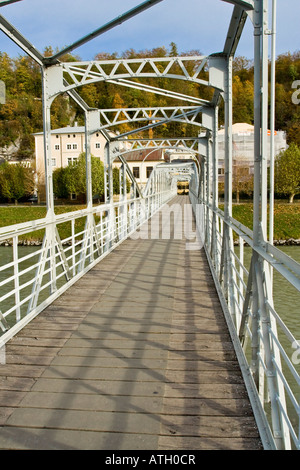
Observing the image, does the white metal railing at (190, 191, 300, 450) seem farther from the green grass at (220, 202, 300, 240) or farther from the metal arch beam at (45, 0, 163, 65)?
the green grass at (220, 202, 300, 240)

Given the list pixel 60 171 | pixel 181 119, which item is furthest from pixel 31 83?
pixel 181 119

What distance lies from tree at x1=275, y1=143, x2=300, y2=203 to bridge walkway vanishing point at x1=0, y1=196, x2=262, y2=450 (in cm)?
3271

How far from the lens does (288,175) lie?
117 feet

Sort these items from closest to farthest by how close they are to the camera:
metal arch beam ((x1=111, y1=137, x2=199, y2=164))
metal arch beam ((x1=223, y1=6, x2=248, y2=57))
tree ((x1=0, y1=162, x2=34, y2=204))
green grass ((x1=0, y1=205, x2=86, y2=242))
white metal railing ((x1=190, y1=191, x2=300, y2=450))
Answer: white metal railing ((x1=190, y1=191, x2=300, y2=450)) < metal arch beam ((x1=223, y1=6, x2=248, y2=57)) < metal arch beam ((x1=111, y1=137, x2=199, y2=164)) < green grass ((x1=0, y1=205, x2=86, y2=242)) < tree ((x1=0, y1=162, x2=34, y2=204))

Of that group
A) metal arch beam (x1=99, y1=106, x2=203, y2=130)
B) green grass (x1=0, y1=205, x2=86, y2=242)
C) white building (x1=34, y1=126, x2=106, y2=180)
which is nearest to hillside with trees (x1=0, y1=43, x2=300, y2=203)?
white building (x1=34, y1=126, x2=106, y2=180)

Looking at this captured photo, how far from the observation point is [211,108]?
27.4ft

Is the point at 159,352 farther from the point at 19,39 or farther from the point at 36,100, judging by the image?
the point at 36,100

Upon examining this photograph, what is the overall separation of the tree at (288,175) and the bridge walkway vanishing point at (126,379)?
32.7m

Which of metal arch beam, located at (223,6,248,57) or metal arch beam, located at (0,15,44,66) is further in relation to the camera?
metal arch beam, located at (0,15,44,66)

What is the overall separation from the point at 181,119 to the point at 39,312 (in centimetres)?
659

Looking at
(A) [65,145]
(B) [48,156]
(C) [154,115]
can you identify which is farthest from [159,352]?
(A) [65,145]

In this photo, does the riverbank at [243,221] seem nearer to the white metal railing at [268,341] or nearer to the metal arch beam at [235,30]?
the metal arch beam at [235,30]

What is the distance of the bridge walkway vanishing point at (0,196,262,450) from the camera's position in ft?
7.34
